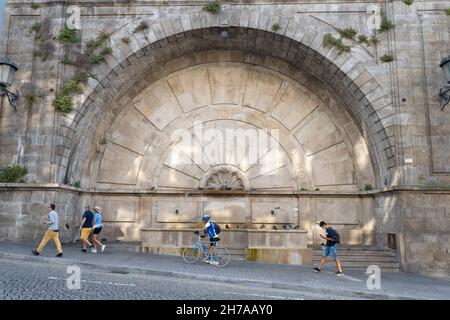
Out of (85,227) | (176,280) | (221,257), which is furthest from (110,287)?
(85,227)

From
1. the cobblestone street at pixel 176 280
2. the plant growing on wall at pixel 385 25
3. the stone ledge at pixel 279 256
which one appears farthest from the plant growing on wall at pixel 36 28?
the plant growing on wall at pixel 385 25

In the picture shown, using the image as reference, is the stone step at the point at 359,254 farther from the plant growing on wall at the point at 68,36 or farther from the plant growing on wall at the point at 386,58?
the plant growing on wall at the point at 68,36

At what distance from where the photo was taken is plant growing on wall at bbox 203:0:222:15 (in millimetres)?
13531

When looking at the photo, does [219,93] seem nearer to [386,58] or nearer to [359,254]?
[386,58]

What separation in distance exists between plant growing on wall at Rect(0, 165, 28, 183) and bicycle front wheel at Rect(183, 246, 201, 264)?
6336 mm

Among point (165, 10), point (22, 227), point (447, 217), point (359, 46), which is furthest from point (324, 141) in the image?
point (22, 227)

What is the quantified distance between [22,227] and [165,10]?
30.3ft

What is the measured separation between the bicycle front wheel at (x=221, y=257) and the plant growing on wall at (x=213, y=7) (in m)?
8.55

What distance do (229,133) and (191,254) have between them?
6042 mm

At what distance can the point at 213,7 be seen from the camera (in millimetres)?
13531

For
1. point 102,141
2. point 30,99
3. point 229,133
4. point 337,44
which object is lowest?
point 102,141

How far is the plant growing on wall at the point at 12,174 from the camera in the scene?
1255 centimetres

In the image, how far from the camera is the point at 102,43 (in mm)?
13617
